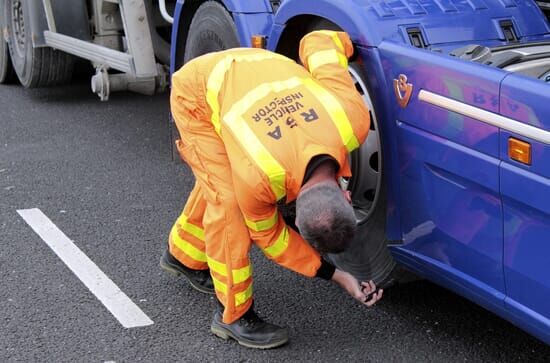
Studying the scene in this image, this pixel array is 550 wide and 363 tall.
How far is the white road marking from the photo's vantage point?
3.92m

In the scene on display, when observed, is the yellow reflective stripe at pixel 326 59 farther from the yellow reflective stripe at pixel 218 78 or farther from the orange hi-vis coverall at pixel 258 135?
the yellow reflective stripe at pixel 218 78

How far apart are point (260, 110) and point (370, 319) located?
105 centimetres

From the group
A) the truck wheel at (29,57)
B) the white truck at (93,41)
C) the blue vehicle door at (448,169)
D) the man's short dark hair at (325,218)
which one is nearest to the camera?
the blue vehicle door at (448,169)

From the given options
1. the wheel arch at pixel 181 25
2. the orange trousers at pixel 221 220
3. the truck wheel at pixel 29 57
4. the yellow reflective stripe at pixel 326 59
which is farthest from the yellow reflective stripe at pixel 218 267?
the truck wheel at pixel 29 57

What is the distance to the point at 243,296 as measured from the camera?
3635 millimetres

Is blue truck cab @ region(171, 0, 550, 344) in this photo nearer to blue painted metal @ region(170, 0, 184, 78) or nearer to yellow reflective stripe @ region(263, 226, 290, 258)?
yellow reflective stripe @ region(263, 226, 290, 258)

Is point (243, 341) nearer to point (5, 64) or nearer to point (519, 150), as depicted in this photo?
point (519, 150)

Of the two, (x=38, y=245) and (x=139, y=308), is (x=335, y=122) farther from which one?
A: (x=38, y=245)

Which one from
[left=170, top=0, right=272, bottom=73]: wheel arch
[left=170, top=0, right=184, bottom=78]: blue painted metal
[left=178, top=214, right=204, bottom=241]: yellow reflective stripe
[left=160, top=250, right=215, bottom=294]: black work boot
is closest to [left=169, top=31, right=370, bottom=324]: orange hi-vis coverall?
[left=178, top=214, right=204, bottom=241]: yellow reflective stripe

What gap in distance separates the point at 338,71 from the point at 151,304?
1.33 metres

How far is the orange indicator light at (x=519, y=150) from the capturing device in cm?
272

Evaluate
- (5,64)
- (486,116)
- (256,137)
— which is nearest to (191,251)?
(256,137)

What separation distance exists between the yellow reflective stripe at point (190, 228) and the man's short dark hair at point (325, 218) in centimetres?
95

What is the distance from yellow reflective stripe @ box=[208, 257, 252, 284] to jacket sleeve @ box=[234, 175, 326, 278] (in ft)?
0.44
